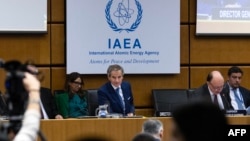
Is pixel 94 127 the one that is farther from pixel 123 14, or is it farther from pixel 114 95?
pixel 123 14

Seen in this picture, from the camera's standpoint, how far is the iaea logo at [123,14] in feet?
33.5

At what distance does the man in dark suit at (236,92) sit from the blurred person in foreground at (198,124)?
6945 millimetres

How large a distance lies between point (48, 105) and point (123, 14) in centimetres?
210

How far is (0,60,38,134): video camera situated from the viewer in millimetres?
2977

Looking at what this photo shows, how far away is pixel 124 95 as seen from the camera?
29.0 ft

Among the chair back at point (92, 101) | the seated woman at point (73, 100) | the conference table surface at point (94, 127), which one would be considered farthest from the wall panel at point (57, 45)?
the conference table surface at point (94, 127)

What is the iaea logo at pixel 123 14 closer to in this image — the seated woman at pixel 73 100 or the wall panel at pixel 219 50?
the wall panel at pixel 219 50

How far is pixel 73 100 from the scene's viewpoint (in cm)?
891

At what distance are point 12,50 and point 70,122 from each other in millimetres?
2456

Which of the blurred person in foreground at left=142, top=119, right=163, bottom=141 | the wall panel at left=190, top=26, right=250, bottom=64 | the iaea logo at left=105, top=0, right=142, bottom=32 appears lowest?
the blurred person in foreground at left=142, top=119, right=163, bottom=141

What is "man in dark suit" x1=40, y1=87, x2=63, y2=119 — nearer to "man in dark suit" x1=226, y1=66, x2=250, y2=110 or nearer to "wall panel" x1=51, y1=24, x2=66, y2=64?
"wall panel" x1=51, y1=24, x2=66, y2=64

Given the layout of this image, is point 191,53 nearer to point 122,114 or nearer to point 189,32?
point 189,32

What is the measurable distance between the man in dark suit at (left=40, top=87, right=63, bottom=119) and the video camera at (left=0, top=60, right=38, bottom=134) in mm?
5417

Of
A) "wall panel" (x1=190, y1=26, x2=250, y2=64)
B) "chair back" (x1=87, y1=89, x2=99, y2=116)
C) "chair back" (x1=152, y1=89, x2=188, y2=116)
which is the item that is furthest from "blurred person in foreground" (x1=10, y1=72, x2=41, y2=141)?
"wall panel" (x1=190, y1=26, x2=250, y2=64)
